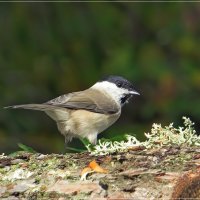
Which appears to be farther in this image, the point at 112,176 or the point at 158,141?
the point at 158,141

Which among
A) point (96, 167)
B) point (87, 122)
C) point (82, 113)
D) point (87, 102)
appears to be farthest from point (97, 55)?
point (96, 167)

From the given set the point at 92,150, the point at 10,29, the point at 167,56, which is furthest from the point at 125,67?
the point at 92,150

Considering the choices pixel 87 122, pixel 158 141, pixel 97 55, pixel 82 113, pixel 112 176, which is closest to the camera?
pixel 112 176

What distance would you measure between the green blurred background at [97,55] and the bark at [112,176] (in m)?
5.65

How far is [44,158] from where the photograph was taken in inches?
146

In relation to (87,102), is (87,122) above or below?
below

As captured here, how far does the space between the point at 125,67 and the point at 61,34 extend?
3.77 feet

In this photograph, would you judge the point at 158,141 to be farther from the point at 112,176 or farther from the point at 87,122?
the point at 87,122

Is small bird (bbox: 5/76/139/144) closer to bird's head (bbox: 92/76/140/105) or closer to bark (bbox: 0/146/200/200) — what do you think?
bird's head (bbox: 92/76/140/105)

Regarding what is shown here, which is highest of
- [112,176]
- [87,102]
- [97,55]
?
[112,176]

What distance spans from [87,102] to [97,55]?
3711 mm

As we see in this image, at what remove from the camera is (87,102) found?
20.8ft

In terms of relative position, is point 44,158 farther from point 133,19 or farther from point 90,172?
point 133,19

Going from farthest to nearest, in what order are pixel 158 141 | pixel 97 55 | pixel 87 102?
1. pixel 97 55
2. pixel 87 102
3. pixel 158 141
